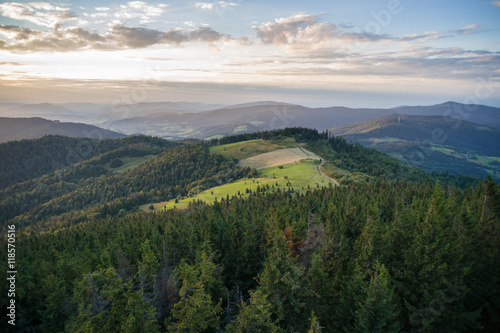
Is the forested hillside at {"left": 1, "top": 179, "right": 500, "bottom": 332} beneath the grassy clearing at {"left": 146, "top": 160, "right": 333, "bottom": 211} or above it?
above

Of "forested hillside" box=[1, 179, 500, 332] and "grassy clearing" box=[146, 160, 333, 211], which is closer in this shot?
"forested hillside" box=[1, 179, 500, 332]

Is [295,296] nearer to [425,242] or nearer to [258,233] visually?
[425,242]

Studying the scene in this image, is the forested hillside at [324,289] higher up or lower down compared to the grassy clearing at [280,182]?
higher up

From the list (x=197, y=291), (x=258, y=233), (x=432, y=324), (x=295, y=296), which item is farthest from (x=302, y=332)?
(x=258, y=233)

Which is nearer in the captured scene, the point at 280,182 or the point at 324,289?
the point at 324,289

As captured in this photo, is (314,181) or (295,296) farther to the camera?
(314,181)

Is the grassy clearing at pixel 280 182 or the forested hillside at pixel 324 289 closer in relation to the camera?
the forested hillside at pixel 324 289

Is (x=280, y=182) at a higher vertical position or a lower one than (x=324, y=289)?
lower

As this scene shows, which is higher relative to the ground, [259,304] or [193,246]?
[259,304]
